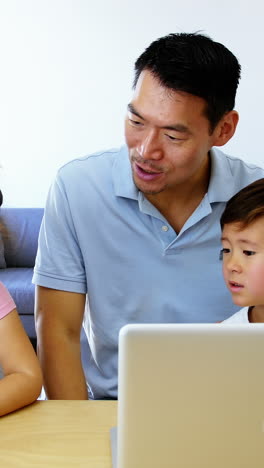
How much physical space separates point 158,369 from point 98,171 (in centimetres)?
88

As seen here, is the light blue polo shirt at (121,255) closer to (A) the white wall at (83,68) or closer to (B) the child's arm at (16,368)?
(B) the child's arm at (16,368)

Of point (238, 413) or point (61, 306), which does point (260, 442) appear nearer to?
point (238, 413)

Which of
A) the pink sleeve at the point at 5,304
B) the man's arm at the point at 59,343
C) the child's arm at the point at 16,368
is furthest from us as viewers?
the man's arm at the point at 59,343

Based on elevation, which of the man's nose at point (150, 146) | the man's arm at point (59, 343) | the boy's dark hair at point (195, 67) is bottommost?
the man's arm at point (59, 343)

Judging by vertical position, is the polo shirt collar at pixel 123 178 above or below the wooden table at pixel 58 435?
above

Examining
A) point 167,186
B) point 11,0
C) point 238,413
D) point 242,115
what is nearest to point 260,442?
point 238,413

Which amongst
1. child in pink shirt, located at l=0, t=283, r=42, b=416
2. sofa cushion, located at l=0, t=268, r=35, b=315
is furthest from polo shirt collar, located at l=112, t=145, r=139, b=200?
sofa cushion, located at l=0, t=268, r=35, b=315

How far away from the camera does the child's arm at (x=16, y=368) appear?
3.87 ft

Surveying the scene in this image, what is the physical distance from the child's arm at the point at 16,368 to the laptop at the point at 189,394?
37 cm

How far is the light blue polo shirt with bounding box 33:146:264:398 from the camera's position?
157 centimetres

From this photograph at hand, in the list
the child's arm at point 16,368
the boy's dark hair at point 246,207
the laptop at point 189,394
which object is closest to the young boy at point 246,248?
the boy's dark hair at point 246,207

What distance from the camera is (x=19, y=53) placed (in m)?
4.08

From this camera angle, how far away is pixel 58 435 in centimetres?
109

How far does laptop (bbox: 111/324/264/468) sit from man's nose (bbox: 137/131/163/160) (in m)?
0.70
